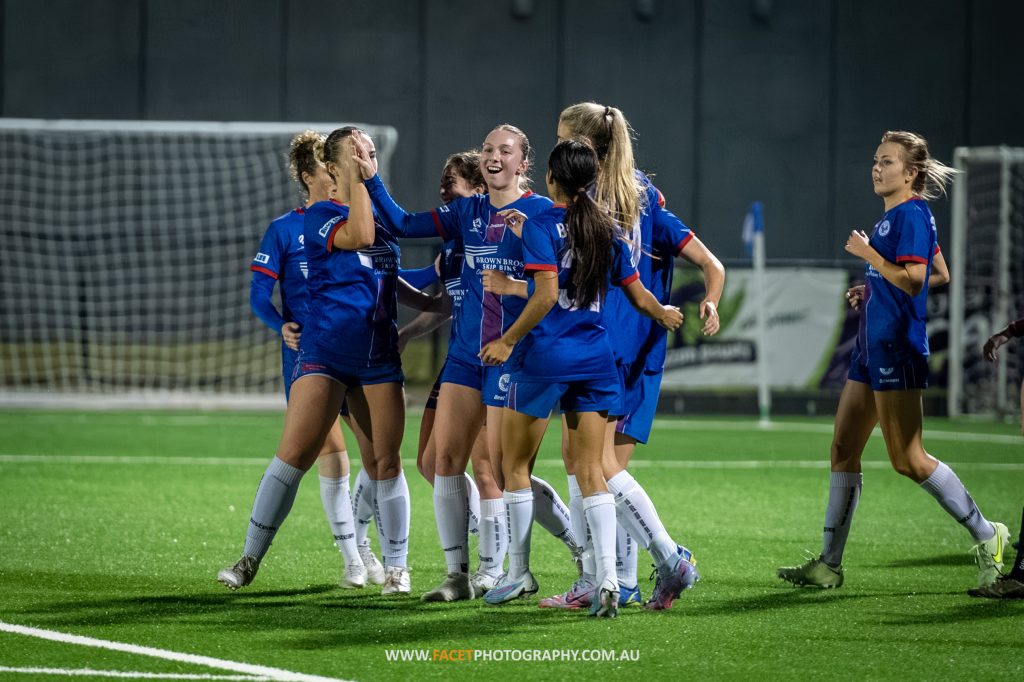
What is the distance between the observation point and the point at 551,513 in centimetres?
644

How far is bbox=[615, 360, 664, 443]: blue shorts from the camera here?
593 centimetres

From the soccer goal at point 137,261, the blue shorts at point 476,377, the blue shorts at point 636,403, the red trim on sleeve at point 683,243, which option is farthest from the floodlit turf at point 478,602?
the soccer goal at point 137,261

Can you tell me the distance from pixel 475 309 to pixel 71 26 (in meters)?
16.0

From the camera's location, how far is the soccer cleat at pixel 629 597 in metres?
5.94

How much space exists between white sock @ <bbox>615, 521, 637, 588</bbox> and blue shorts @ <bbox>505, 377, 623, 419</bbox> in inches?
26.2

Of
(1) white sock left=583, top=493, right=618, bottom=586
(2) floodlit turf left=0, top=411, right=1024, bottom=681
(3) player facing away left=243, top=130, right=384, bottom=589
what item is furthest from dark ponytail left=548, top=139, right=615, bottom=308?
(3) player facing away left=243, top=130, right=384, bottom=589

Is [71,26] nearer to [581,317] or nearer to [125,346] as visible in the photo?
[125,346]

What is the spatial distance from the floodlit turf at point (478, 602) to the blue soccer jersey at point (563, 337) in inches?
38.3

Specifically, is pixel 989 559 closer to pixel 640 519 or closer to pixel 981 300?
pixel 640 519

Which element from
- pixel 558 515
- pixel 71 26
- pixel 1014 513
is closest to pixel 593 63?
pixel 71 26

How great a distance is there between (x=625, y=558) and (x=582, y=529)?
232mm

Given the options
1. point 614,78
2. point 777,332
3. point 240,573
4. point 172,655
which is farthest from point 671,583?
point 614,78

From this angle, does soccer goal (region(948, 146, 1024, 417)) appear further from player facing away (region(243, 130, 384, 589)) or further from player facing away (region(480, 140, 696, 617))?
player facing away (region(480, 140, 696, 617))

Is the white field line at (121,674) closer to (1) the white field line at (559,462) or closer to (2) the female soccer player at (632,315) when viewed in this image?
(2) the female soccer player at (632,315)
